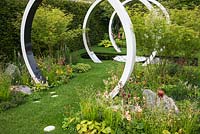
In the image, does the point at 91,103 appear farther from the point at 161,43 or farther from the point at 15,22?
the point at 15,22

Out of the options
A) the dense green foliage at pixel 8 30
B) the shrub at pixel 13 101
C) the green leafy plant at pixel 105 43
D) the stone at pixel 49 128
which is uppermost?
the dense green foliage at pixel 8 30

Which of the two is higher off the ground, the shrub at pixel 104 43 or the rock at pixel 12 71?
the shrub at pixel 104 43

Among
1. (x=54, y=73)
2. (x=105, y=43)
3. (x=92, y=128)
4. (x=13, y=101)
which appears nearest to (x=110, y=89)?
(x=54, y=73)

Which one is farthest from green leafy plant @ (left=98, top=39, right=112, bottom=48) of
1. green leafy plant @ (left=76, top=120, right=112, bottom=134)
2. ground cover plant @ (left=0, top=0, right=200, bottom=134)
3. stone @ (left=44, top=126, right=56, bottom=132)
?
green leafy plant @ (left=76, top=120, right=112, bottom=134)

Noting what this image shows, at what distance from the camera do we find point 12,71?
6.77 m

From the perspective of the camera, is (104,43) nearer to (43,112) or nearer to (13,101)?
(13,101)

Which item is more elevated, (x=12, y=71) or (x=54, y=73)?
(x=12, y=71)

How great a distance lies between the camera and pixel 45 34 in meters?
8.00

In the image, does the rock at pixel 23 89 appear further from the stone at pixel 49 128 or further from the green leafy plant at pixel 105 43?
the green leafy plant at pixel 105 43

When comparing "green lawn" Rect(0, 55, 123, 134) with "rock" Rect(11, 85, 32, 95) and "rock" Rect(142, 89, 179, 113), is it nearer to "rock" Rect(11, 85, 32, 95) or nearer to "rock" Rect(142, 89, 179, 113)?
"rock" Rect(11, 85, 32, 95)

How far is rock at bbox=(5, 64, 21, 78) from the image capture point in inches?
259

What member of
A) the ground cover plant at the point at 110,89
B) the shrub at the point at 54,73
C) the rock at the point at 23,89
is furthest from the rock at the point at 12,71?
the shrub at the point at 54,73

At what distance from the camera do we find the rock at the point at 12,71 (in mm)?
6591

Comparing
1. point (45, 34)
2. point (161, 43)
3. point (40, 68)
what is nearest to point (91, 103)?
point (161, 43)
